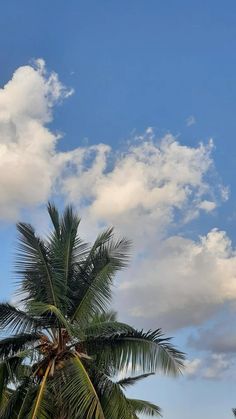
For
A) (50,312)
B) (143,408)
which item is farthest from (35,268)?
(143,408)

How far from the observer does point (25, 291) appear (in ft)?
63.2

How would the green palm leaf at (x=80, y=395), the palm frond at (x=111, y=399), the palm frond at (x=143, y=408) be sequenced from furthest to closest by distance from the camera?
the palm frond at (x=143, y=408) < the palm frond at (x=111, y=399) < the green palm leaf at (x=80, y=395)

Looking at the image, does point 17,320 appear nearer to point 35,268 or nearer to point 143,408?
point 35,268

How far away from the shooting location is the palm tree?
16766 mm

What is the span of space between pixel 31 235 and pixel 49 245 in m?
1.03

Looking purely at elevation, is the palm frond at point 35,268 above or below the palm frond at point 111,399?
above

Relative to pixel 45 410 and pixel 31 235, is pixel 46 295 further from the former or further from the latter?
pixel 45 410

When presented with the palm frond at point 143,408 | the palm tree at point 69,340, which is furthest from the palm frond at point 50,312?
the palm frond at point 143,408

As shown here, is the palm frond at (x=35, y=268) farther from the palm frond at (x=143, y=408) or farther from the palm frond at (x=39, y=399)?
the palm frond at (x=143, y=408)

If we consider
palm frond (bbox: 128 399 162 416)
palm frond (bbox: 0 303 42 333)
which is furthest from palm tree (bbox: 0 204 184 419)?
palm frond (bbox: 128 399 162 416)

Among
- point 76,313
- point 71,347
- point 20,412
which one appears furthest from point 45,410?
point 76,313

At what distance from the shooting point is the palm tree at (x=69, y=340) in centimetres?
1677

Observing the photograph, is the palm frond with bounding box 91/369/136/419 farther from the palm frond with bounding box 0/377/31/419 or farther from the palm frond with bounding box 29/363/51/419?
the palm frond with bounding box 0/377/31/419

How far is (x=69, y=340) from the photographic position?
59.3 feet
